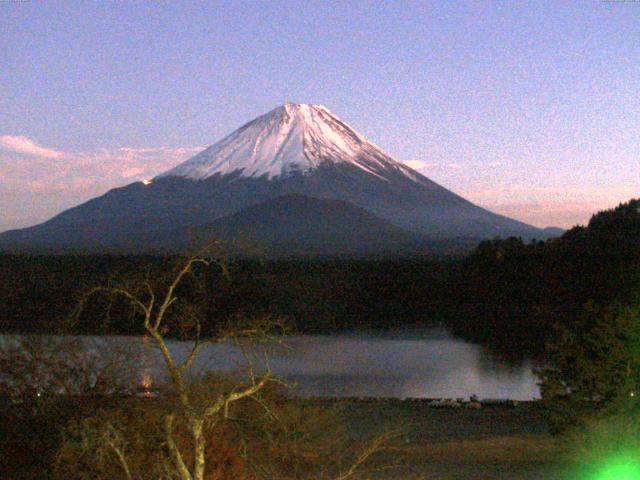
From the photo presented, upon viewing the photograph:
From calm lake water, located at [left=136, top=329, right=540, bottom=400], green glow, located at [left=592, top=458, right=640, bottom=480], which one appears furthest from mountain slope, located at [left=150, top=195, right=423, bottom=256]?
green glow, located at [left=592, top=458, right=640, bottom=480]

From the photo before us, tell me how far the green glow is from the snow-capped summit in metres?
77.3

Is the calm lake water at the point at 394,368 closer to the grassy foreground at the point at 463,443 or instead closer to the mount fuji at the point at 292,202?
the grassy foreground at the point at 463,443

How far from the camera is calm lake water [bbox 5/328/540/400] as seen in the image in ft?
47.4

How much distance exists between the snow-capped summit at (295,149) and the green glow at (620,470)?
77.3m

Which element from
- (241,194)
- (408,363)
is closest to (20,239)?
(241,194)

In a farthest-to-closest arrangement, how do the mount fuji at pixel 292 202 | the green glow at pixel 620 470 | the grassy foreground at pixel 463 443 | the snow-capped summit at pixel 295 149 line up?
the snow-capped summit at pixel 295 149 < the mount fuji at pixel 292 202 < the grassy foreground at pixel 463 443 < the green glow at pixel 620 470

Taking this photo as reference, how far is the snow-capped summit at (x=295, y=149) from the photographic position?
3383 inches

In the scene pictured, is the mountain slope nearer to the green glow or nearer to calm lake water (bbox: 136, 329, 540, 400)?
calm lake water (bbox: 136, 329, 540, 400)

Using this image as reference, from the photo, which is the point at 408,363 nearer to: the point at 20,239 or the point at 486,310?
the point at 486,310

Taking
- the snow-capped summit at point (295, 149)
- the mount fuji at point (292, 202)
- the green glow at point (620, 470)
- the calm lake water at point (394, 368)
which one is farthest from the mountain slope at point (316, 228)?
the green glow at point (620, 470)

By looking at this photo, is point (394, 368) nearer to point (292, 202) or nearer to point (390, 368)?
point (390, 368)

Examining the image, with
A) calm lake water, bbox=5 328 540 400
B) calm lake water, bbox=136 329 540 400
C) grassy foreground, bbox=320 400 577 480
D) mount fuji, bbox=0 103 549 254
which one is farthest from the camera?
mount fuji, bbox=0 103 549 254

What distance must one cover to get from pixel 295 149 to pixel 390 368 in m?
69.6

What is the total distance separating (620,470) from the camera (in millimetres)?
7754
